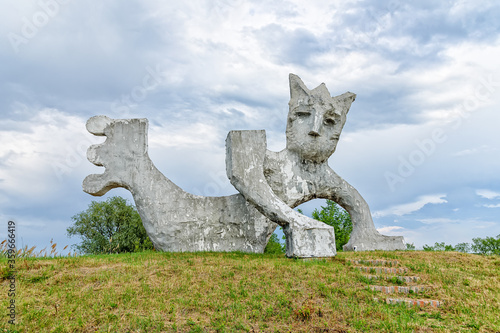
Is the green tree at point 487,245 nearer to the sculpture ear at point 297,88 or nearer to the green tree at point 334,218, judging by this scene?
the green tree at point 334,218

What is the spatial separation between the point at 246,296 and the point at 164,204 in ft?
14.4

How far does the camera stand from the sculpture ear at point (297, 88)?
10.8 m

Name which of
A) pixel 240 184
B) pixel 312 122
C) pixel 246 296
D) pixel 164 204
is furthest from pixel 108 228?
pixel 246 296

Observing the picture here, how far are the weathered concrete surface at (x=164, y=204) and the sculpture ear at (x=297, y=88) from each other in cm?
305

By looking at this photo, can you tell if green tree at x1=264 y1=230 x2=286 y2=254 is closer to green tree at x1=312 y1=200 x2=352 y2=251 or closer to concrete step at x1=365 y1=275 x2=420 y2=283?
green tree at x1=312 y1=200 x2=352 y2=251

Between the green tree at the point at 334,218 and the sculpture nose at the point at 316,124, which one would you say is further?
the green tree at the point at 334,218

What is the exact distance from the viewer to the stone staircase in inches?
243

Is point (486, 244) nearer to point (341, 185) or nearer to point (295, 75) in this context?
point (341, 185)

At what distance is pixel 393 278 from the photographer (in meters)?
7.02

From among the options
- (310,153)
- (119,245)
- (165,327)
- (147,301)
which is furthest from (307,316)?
(119,245)

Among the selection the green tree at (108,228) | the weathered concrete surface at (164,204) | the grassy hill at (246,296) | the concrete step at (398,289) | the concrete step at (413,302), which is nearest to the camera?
the grassy hill at (246,296)

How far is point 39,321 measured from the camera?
535cm

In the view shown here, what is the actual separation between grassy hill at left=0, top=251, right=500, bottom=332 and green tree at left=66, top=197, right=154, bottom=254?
15.9 feet

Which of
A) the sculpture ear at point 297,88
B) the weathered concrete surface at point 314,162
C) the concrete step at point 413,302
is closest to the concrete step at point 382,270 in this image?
the concrete step at point 413,302
